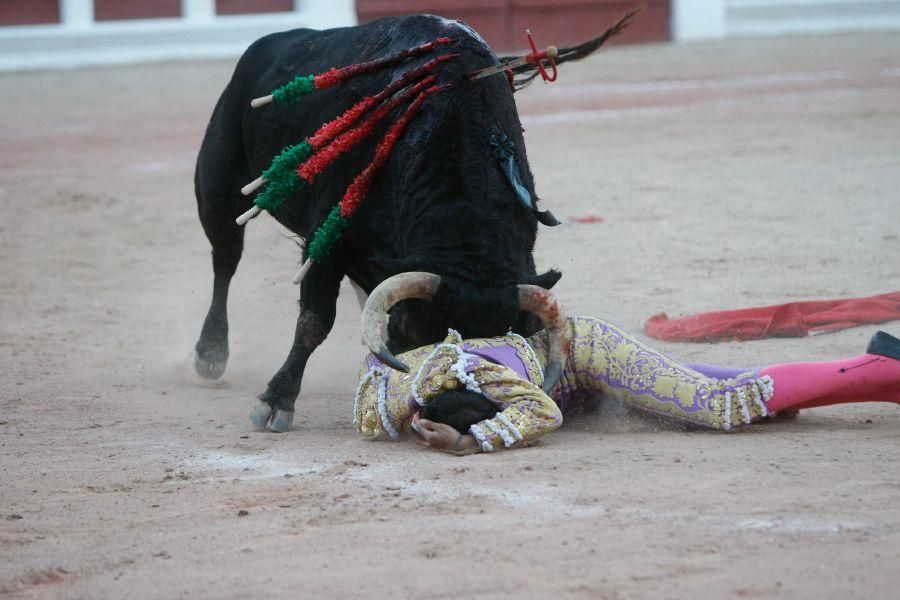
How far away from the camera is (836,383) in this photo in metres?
3.62

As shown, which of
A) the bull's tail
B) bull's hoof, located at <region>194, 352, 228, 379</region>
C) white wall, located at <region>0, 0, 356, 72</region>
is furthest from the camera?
white wall, located at <region>0, 0, 356, 72</region>

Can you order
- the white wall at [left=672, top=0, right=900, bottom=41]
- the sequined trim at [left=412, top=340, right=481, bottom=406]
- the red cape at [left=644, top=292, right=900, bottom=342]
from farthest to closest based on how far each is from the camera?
1. the white wall at [left=672, top=0, right=900, bottom=41]
2. the red cape at [left=644, top=292, right=900, bottom=342]
3. the sequined trim at [left=412, top=340, right=481, bottom=406]

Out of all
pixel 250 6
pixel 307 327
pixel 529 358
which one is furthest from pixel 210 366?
pixel 250 6

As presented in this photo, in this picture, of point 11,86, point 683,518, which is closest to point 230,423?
point 683,518

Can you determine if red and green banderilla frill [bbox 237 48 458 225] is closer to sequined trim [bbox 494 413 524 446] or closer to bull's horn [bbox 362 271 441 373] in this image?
bull's horn [bbox 362 271 441 373]

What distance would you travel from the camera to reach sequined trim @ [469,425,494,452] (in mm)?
3523

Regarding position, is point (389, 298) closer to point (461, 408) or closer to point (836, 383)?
point (461, 408)

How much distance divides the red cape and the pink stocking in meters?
1.27

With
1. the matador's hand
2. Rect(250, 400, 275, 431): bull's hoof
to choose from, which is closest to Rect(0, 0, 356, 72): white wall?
Rect(250, 400, 275, 431): bull's hoof

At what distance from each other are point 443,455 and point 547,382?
347 millimetres

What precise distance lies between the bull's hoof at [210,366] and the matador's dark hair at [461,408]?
180 centimetres

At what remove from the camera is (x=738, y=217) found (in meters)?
7.39

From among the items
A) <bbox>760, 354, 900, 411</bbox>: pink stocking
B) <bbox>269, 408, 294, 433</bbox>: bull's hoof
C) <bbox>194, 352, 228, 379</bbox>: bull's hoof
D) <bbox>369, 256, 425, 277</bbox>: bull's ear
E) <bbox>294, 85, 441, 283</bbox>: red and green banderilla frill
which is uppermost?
<bbox>294, 85, 441, 283</bbox>: red and green banderilla frill

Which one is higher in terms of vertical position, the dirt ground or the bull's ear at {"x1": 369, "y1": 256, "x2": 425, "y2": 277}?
the bull's ear at {"x1": 369, "y1": 256, "x2": 425, "y2": 277}
